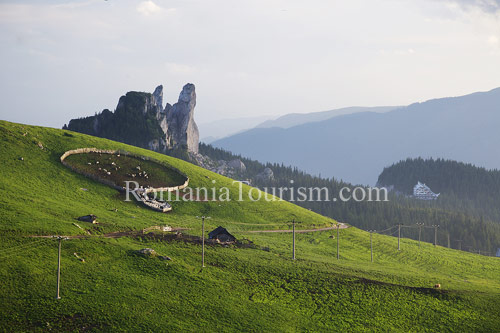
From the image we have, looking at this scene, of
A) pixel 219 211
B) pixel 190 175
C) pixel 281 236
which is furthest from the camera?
pixel 190 175

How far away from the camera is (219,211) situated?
13225cm

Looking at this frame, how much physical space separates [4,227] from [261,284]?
1559 inches

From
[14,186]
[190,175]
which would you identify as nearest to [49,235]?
[14,186]

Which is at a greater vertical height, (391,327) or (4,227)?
(4,227)

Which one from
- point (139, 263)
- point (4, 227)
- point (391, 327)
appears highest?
point (4, 227)

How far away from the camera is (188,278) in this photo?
76.9m

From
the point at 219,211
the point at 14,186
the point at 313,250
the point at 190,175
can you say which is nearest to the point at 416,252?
the point at 313,250

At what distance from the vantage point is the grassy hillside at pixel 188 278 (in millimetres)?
63938

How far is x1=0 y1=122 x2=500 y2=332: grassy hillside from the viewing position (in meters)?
63.9

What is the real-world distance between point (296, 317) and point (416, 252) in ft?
260

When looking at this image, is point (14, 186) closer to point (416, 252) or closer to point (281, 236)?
point (281, 236)

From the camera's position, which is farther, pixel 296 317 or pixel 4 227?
pixel 4 227

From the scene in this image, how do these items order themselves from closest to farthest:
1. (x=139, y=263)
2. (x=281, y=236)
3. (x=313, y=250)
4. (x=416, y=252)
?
(x=139, y=263) → (x=313, y=250) → (x=281, y=236) → (x=416, y=252)

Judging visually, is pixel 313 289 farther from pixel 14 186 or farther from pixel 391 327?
pixel 14 186
